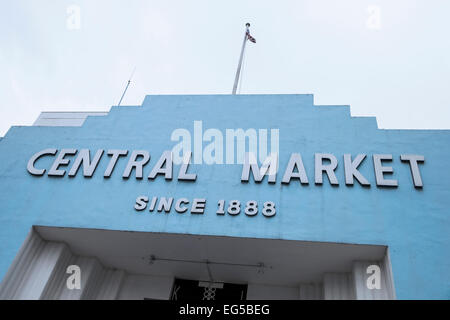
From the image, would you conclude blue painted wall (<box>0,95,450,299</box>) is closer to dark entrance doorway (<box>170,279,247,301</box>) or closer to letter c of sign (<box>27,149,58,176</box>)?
letter c of sign (<box>27,149,58,176</box>)

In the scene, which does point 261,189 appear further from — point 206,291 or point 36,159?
point 36,159

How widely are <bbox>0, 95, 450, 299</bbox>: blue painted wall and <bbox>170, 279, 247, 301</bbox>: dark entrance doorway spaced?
306cm

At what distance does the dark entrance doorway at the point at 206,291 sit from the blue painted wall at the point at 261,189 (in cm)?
306

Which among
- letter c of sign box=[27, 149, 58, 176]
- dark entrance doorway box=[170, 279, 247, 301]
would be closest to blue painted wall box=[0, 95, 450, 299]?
letter c of sign box=[27, 149, 58, 176]

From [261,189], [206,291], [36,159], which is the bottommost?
[206,291]

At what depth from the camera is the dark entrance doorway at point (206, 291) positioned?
11.3 meters

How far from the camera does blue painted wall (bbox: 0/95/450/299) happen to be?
28.6 ft

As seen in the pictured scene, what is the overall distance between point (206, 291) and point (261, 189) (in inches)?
160

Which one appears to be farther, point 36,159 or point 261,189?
point 36,159

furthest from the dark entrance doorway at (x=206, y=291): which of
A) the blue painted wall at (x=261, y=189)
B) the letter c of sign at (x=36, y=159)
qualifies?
the letter c of sign at (x=36, y=159)

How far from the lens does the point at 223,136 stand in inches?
438

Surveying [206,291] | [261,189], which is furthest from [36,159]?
[261,189]

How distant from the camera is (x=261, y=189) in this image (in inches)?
388

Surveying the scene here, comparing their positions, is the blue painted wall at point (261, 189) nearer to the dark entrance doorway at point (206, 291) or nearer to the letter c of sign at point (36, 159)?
the letter c of sign at point (36, 159)
